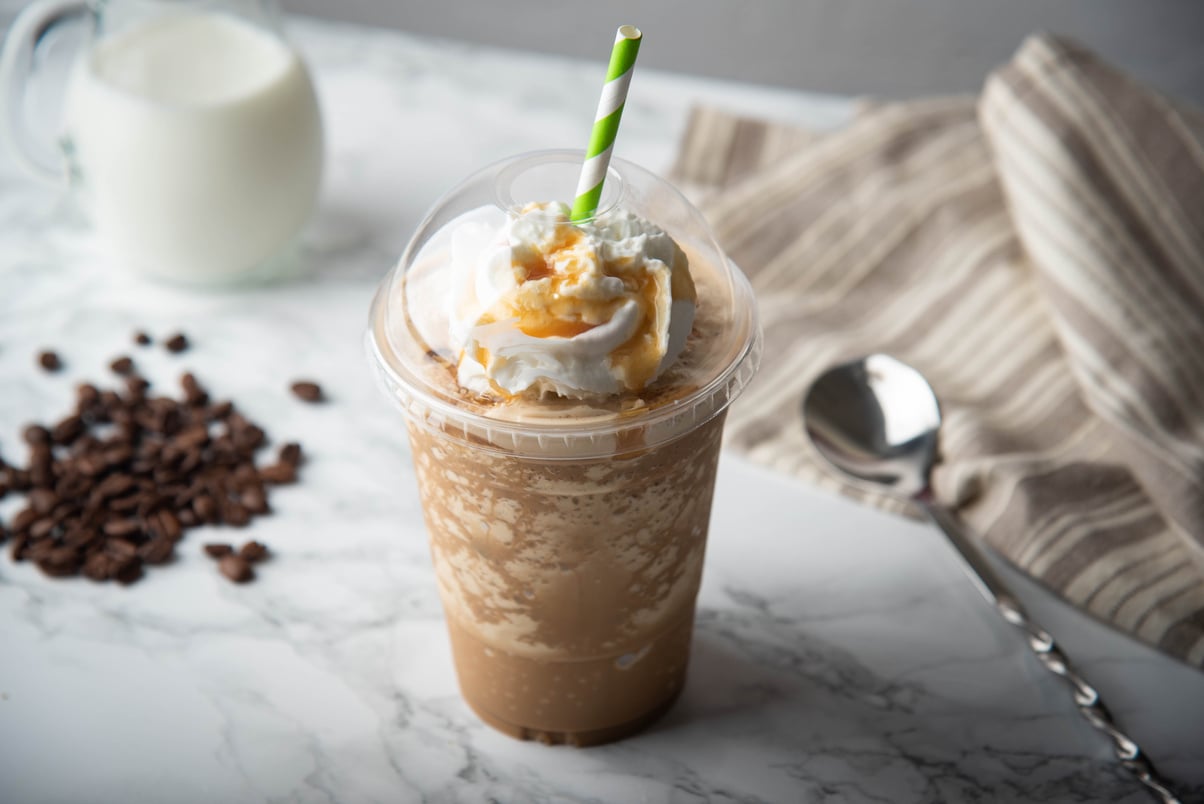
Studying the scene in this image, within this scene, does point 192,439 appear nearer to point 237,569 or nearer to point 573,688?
point 237,569

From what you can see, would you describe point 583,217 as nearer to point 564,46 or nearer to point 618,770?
point 618,770

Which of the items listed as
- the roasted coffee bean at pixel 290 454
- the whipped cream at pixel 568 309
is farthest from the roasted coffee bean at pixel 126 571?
the whipped cream at pixel 568 309

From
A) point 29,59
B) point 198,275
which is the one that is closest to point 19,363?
point 198,275

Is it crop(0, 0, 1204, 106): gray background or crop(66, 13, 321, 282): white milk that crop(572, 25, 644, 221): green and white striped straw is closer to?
crop(66, 13, 321, 282): white milk

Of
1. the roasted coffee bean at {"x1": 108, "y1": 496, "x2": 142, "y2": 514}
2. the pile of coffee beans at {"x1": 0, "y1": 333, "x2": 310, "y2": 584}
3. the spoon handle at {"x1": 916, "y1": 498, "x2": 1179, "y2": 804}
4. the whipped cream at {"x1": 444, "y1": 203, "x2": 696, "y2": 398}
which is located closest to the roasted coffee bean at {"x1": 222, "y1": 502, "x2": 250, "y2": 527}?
the pile of coffee beans at {"x1": 0, "y1": 333, "x2": 310, "y2": 584}

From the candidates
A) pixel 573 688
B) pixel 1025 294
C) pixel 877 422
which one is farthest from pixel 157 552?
A: pixel 1025 294

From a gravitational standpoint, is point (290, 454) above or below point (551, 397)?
below

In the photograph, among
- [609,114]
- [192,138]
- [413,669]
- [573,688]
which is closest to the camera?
[609,114]

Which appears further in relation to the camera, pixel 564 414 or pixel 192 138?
pixel 192 138
